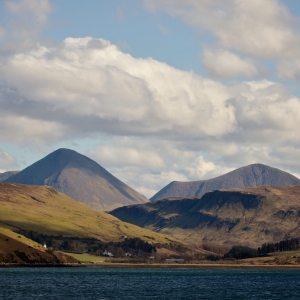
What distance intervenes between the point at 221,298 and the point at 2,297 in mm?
53966

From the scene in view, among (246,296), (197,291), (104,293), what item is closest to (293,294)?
(246,296)

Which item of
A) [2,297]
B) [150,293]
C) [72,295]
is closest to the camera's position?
[2,297]

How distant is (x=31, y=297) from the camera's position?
5871 inches

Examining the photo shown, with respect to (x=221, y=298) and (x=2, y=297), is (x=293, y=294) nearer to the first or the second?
(x=221, y=298)

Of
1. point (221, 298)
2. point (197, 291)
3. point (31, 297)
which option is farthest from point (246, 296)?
point (31, 297)

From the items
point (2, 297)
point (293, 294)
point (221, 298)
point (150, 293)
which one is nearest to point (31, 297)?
point (2, 297)

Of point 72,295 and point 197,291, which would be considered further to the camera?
point 197,291

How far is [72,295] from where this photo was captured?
6206 inches

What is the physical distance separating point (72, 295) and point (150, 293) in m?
23.4

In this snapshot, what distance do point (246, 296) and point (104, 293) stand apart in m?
37.5

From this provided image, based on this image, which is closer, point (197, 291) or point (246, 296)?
point (246, 296)

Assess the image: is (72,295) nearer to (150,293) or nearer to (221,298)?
(150,293)

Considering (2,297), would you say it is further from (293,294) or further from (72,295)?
(293,294)

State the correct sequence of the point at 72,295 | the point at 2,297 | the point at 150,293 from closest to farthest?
the point at 2,297 < the point at 72,295 < the point at 150,293
